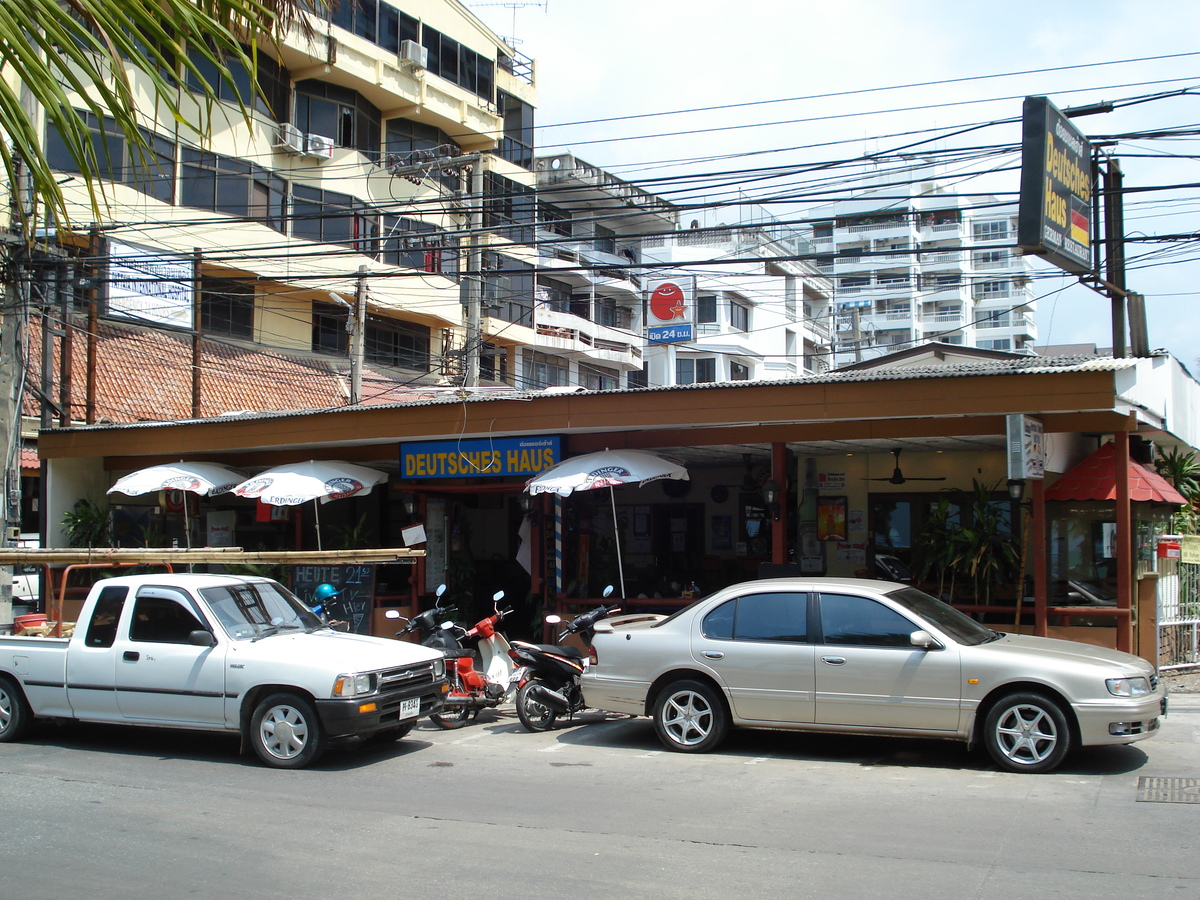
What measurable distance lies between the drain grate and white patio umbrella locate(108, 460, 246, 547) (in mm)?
13054

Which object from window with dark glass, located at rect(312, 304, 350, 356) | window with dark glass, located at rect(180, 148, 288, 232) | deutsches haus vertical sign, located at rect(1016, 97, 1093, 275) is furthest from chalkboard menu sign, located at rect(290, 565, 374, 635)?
window with dark glass, located at rect(312, 304, 350, 356)

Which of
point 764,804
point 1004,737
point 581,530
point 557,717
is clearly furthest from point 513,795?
point 581,530

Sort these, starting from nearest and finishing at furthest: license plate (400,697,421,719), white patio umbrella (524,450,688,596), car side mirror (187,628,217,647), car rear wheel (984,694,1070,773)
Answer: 1. car rear wheel (984,694,1070,773)
2. car side mirror (187,628,217,647)
3. license plate (400,697,421,719)
4. white patio umbrella (524,450,688,596)

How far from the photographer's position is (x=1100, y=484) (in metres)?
11.9

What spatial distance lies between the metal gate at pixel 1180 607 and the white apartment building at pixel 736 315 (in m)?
31.2

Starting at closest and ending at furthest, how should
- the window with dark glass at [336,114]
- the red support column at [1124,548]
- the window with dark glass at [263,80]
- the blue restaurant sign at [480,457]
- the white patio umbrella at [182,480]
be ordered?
the red support column at [1124,548]
the blue restaurant sign at [480,457]
the white patio umbrella at [182,480]
the window with dark glass at [263,80]
the window with dark glass at [336,114]

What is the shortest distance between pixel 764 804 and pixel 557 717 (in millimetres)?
3512

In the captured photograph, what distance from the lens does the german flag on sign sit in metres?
13.7

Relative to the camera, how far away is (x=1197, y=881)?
5375 mm

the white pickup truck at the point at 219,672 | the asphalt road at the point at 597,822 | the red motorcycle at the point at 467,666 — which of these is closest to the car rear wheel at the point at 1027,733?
the asphalt road at the point at 597,822

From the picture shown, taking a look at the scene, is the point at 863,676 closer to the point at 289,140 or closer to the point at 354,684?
the point at 354,684

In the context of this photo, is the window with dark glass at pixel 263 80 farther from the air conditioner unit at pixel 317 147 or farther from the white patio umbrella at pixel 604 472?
the white patio umbrella at pixel 604 472

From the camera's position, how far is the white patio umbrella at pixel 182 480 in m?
15.7

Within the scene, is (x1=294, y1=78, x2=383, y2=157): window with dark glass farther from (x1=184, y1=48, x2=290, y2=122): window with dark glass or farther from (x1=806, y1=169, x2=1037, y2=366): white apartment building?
(x1=806, y1=169, x2=1037, y2=366): white apartment building
